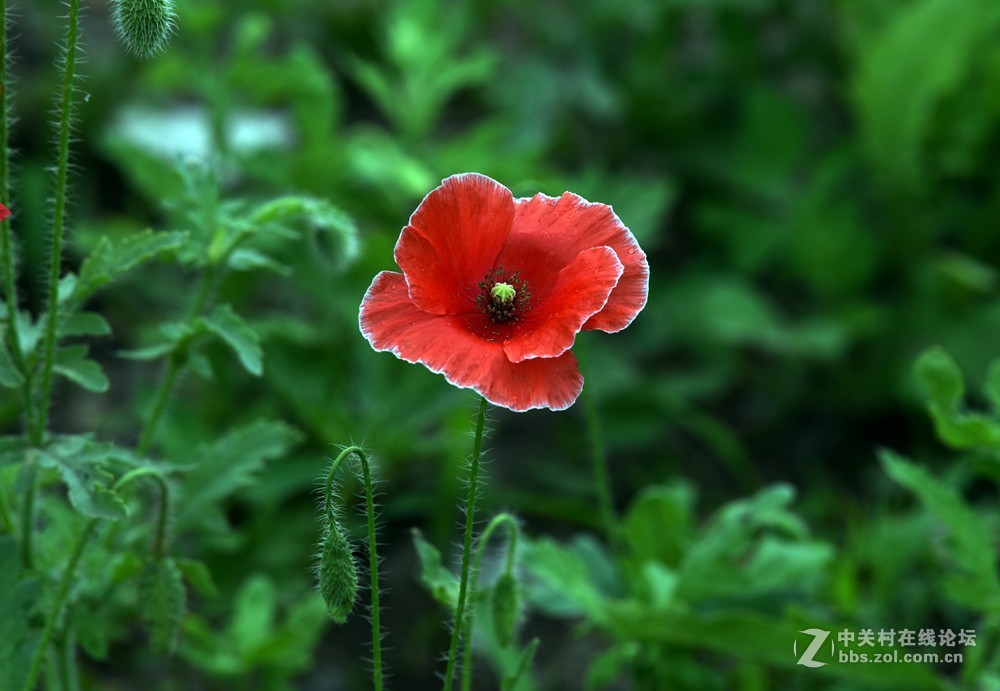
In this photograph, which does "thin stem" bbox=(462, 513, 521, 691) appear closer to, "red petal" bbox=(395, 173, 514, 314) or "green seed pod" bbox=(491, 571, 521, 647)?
"green seed pod" bbox=(491, 571, 521, 647)

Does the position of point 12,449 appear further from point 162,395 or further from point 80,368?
point 162,395

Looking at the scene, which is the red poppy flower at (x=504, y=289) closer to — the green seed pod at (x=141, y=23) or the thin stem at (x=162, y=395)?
the green seed pod at (x=141, y=23)

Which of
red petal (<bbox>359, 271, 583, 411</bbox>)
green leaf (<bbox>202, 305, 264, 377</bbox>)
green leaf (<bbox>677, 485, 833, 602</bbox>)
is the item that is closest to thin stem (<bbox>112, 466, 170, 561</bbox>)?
green leaf (<bbox>202, 305, 264, 377</bbox>)

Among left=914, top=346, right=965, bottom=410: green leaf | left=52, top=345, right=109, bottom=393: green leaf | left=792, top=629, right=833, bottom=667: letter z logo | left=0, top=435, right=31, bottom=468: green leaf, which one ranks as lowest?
left=792, top=629, right=833, bottom=667: letter z logo

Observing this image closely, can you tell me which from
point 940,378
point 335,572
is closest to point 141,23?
point 335,572

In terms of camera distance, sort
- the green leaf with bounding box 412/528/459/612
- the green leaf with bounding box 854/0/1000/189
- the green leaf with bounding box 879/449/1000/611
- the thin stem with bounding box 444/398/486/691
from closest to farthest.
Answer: the thin stem with bounding box 444/398/486/691, the green leaf with bounding box 412/528/459/612, the green leaf with bounding box 879/449/1000/611, the green leaf with bounding box 854/0/1000/189

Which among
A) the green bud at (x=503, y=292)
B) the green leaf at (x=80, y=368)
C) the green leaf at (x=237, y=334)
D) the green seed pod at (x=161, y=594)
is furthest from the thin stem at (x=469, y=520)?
the green leaf at (x=80, y=368)
